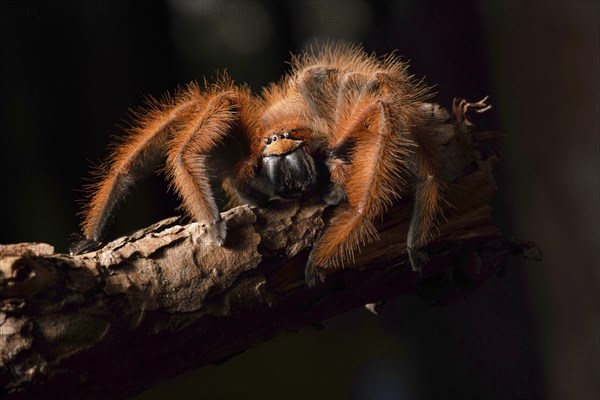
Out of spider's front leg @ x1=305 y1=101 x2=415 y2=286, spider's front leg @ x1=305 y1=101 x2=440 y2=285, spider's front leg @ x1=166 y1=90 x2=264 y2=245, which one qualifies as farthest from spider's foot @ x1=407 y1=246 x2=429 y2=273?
spider's front leg @ x1=166 y1=90 x2=264 y2=245

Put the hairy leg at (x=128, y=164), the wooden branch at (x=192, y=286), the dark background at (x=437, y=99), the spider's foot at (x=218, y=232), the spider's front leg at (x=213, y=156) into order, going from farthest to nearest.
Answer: the dark background at (x=437, y=99) < the hairy leg at (x=128, y=164) < the spider's front leg at (x=213, y=156) < the spider's foot at (x=218, y=232) < the wooden branch at (x=192, y=286)

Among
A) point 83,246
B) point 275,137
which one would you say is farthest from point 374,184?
point 83,246

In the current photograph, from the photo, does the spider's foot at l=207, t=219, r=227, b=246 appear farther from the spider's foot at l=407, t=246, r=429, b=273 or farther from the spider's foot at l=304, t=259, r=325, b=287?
the spider's foot at l=407, t=246, r=429, b=273

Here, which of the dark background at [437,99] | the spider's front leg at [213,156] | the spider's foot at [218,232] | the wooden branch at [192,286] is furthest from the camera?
the dark background at [437,99]

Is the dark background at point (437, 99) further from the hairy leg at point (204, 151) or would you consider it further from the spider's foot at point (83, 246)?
the hairy leg at point (204, 151)

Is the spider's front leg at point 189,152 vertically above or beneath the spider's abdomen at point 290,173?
above

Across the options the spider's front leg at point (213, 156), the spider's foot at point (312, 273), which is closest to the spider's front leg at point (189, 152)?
the spider's front leg at point (213, 156)

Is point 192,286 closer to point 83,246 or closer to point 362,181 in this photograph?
point 83,246
